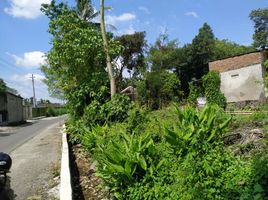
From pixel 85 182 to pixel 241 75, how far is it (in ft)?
83.9

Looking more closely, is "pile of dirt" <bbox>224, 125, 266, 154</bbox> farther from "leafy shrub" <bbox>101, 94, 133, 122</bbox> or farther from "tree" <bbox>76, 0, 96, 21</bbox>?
"tree" <bbox>76, 0, 96, 21</bbox>

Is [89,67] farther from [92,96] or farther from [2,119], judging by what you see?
[2,119]

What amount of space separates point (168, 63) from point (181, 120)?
151ft

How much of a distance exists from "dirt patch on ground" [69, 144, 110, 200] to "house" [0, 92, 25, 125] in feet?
145

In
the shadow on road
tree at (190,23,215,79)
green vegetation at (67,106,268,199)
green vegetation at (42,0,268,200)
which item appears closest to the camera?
green vegetation at (67,106,268,199)

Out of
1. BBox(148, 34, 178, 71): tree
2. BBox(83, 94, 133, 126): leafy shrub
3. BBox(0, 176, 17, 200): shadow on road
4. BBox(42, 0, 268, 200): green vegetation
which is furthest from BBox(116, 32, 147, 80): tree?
BBox(0, 176, 17, 200): shadow on road

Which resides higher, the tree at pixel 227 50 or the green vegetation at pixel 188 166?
the tree at pixel 227 50

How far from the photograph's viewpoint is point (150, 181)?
230 inches

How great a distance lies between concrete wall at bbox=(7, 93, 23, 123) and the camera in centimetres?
5828

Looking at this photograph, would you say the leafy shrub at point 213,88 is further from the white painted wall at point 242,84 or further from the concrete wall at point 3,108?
the concrete wall at point 3,108

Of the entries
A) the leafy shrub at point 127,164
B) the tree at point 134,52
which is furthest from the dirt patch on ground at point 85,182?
the tree at point 134,52

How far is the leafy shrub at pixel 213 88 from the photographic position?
3069 centimetres

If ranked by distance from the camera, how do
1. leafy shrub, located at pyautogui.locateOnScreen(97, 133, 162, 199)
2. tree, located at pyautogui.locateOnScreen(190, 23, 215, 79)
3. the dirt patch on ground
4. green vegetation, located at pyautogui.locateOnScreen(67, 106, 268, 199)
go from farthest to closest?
1. tree, located at pyautogui.locateOnScreen(190, 23, 215, 79)
2. the dirt patch on ground
3. leafy shrub, located at pyautogui.locateOnScreen(97, 133, 162, 199)
4. green vegetation, located at pyautogui.locateOnScreen(67, 106, 268, 199)

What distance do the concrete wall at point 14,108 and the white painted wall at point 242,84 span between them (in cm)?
3656
